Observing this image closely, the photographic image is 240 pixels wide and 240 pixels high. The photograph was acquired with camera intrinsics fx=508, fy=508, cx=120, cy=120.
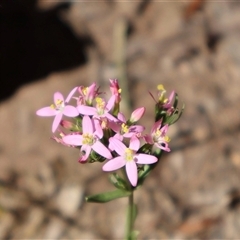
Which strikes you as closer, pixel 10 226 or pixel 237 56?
pixel 10 226

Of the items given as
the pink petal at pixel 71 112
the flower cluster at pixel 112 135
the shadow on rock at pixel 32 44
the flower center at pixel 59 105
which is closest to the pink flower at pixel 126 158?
the flower cluster at pixel 112 135

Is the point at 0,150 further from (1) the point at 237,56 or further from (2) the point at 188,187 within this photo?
(1) the point at 237,56

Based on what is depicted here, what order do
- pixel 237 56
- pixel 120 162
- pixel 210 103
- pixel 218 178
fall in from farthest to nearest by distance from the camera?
pixel 237 56 → pixel 210 103 → pixel 218 178 → pixel 120 162

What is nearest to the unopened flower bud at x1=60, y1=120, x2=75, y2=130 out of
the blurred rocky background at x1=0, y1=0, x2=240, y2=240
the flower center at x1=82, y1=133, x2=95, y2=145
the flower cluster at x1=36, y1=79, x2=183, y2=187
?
→ the flower cluster at x1=36, y1=79, x2=183, y2=187

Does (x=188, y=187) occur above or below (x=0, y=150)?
below

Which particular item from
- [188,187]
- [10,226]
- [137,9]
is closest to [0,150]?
[10,226]

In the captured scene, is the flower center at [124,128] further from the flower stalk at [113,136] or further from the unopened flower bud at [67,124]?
the unopened flower bud at [67,124]

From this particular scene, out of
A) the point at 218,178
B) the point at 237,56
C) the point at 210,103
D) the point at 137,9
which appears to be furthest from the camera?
the point at 137,9

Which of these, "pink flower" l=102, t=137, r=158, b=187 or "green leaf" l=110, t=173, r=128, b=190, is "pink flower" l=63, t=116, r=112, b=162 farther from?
"green leaf" l=110, t=173, r=128, b=190
